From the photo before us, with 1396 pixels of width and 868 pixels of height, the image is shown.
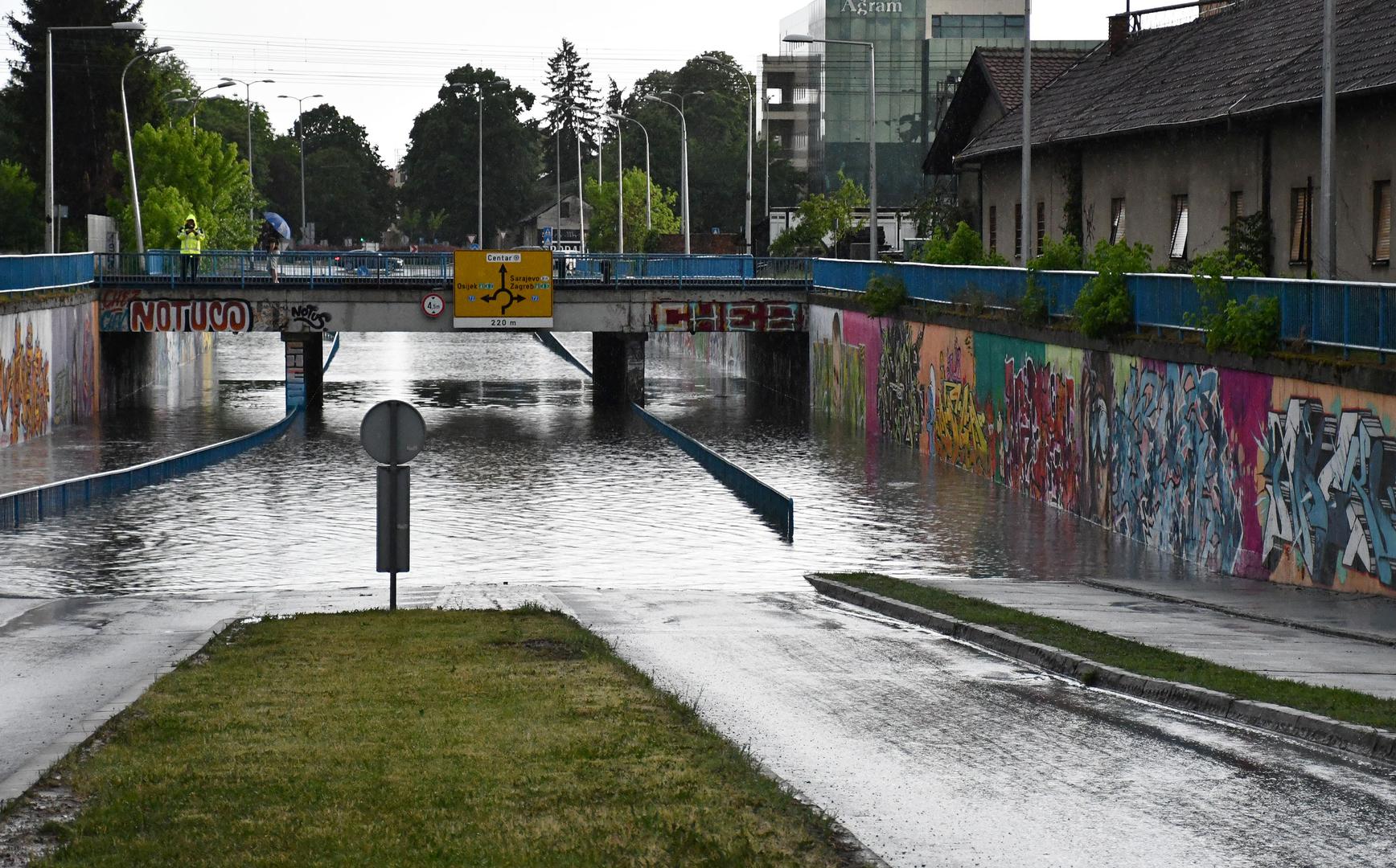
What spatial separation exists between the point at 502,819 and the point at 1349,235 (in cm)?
2604

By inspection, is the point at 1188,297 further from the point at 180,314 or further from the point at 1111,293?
the point at 180,314

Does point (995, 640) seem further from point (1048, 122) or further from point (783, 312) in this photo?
point (783, 312)

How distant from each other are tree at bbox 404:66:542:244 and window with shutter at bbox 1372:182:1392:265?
133818 millimetres

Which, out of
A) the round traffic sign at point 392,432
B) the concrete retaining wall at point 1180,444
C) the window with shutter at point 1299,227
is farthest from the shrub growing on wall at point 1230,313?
the round traffic sign at point 392,432

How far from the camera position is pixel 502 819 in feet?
29.3

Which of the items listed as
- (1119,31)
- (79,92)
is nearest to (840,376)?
(1119,31)

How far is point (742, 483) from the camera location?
3606 centimetres

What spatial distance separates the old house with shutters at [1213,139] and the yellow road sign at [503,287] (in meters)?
14.0

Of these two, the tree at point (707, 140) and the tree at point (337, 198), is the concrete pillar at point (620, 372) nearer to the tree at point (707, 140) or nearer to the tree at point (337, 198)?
the tree at point (707, 140)

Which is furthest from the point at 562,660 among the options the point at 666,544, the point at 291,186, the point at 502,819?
the point at 291,186

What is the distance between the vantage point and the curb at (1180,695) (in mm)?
11461

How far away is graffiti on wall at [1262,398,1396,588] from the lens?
19.6 m

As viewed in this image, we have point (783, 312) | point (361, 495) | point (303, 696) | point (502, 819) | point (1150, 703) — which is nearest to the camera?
point (502, 819)

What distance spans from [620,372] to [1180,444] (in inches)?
1523
